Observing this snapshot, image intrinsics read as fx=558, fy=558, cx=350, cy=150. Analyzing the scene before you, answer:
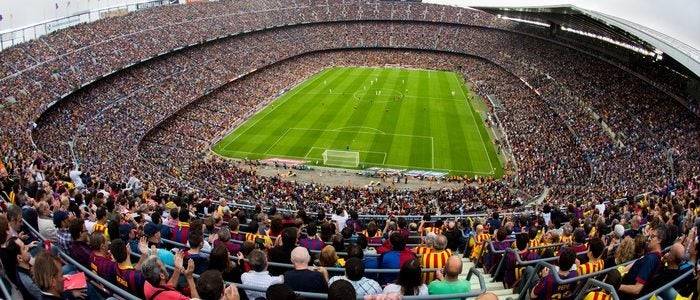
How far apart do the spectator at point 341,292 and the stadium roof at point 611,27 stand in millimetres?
27748

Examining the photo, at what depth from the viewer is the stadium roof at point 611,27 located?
1195 inches

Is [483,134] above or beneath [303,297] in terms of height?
beneath

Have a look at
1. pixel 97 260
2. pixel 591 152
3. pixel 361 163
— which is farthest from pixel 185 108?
pixel 97 260

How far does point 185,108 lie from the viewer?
5422 cm

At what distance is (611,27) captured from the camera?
41.7m

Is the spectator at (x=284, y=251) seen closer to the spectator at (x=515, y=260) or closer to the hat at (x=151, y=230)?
the hat at (x=151, y=230)

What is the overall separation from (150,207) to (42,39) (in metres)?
41.7

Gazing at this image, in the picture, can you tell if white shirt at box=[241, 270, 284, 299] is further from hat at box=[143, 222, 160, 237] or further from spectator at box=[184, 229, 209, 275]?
hat at box=[143, 222, 160, 237]

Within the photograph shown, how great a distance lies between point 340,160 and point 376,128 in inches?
397

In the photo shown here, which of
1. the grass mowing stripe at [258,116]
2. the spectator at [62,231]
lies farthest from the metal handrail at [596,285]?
the grass mowing stripe at [258,116]

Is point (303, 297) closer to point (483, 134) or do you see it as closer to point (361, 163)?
point (361, 163)

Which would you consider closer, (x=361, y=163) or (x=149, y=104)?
(x=361, y=163)

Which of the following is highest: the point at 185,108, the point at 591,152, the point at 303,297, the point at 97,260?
the point at 303,297

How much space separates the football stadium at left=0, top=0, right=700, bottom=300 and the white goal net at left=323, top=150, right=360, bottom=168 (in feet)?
0.76
